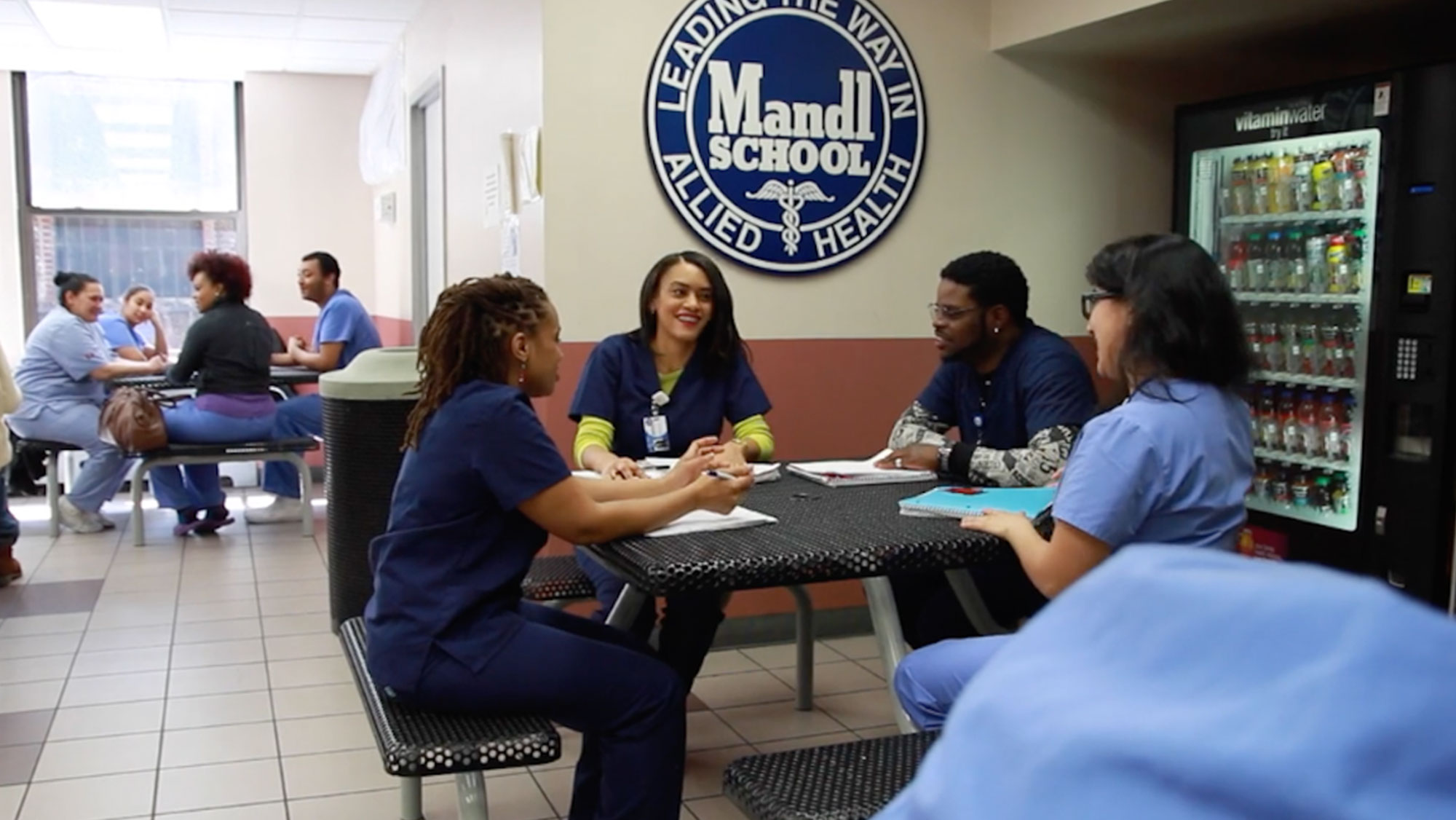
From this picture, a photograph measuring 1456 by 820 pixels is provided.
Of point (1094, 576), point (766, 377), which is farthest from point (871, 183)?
point (1094, 576)

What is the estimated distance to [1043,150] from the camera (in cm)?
455

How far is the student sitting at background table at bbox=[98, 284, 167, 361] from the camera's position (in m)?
7.19

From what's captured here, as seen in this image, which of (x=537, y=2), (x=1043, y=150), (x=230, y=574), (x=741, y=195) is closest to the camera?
(x=537, y=2)

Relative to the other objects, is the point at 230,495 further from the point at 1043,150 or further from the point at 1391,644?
the point at 1391,644

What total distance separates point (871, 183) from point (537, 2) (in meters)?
1.23

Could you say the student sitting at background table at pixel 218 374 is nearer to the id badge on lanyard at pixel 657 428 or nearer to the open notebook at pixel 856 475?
the id badge on lanyard at pixel 657 428

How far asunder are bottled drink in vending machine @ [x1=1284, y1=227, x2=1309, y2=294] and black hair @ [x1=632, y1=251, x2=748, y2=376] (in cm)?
198

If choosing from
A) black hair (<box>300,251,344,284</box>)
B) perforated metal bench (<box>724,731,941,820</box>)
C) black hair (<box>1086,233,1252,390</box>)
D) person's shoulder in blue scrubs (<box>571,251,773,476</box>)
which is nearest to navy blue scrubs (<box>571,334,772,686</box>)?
person's shoulder in blue scrubs (<box>571,251,773,476</box>)

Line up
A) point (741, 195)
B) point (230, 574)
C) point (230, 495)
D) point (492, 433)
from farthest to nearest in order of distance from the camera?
point (230, 495)
point (230, 574)
point (741, 195)
point (492, 433)

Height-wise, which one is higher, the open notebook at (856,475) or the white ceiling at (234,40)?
the white ceiling at (234,40)

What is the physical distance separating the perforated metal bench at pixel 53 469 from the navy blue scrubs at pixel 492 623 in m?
4.63

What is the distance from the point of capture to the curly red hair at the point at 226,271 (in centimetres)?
613

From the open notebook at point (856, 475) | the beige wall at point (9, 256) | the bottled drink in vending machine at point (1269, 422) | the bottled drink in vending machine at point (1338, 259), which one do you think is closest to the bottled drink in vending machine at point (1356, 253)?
the bottled drink in vending machine at point (1338, 259)

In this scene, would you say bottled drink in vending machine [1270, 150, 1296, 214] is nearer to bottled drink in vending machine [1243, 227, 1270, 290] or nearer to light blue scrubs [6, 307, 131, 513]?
bottled drink in vending machine [1243, 227, 1270, 290]
